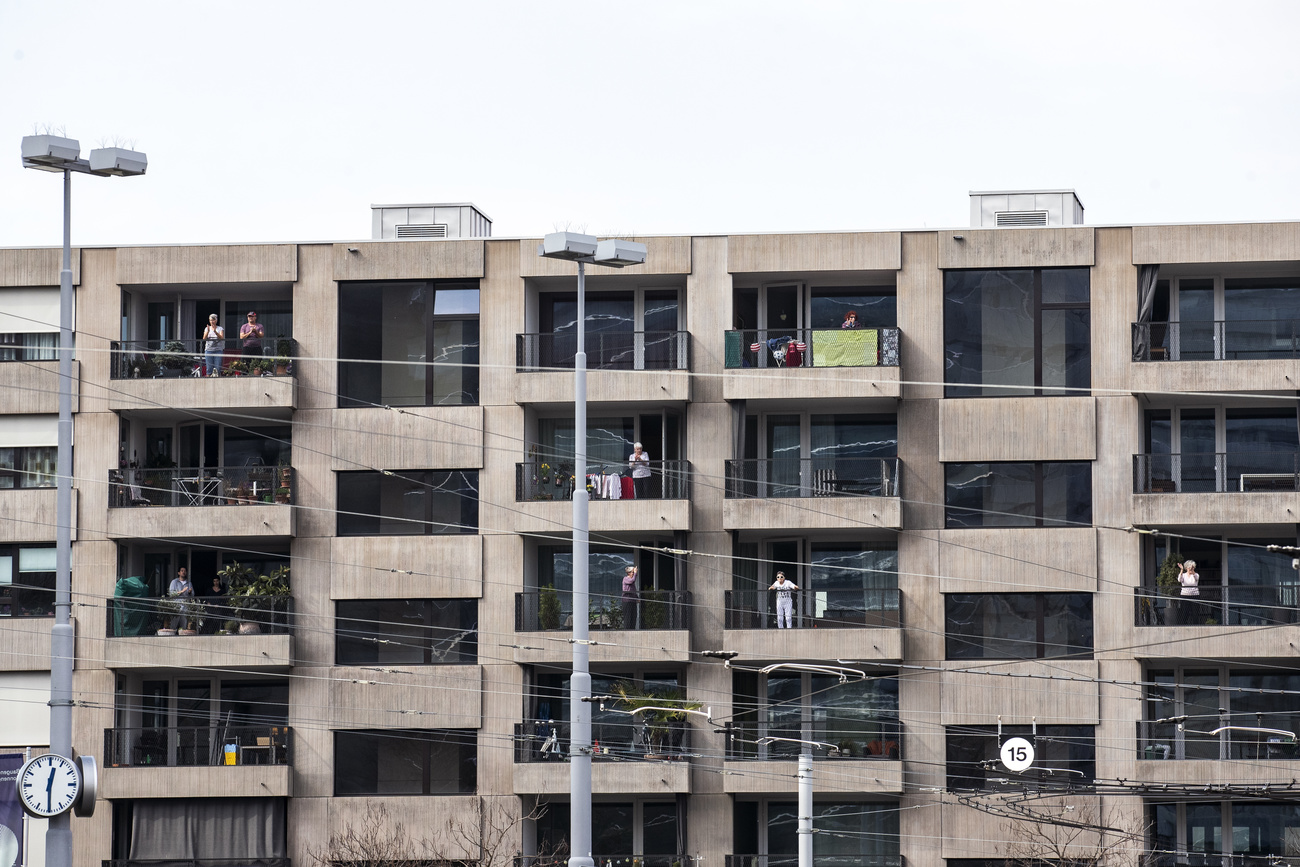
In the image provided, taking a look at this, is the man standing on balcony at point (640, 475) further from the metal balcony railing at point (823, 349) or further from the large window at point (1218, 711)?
the large window at point (1218, 711)

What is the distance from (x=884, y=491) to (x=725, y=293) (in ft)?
21.0

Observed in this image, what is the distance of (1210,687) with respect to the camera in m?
49.6

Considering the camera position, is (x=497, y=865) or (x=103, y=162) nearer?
(x=103, y=162)

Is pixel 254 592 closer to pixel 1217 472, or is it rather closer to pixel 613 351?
pixel 613 351

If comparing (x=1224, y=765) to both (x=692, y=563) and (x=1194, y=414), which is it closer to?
(x=1194, y=414)

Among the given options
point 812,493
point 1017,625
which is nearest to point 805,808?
point 1017,625

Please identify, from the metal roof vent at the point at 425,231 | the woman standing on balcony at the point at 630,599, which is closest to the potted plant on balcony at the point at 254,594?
the woman standing on balcony at the point at 630,599

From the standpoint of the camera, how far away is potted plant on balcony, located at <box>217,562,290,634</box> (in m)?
51.7

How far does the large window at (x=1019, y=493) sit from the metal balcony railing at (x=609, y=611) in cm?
715

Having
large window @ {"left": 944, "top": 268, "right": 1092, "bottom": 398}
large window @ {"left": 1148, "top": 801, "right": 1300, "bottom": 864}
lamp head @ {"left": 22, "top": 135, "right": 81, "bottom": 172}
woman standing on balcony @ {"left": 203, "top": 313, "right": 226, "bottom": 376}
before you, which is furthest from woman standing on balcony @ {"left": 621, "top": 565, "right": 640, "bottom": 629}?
lamp head @ {"left": 22, "top": 135, "right": 81, "bottom": 172}

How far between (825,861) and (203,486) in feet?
59.6

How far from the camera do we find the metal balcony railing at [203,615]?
5166cm

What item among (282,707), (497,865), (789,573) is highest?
(789,573)

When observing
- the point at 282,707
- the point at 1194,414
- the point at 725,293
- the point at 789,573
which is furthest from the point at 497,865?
the point at 1194,414
